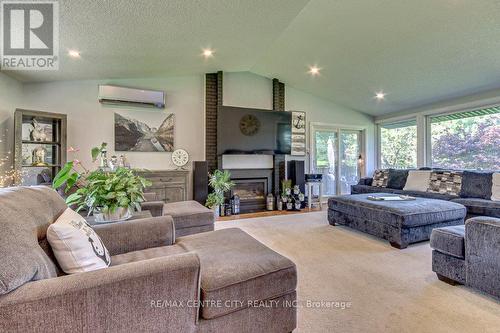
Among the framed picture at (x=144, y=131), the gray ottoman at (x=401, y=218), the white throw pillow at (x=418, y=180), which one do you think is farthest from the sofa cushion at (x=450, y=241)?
the framed picture at (x=144, y=131)

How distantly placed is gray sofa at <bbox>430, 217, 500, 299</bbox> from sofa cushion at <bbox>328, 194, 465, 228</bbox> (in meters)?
0.68

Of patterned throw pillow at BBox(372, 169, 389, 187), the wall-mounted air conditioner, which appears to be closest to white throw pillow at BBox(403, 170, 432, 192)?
patterned throw pillow at BBox(372, 169, 389, 187)

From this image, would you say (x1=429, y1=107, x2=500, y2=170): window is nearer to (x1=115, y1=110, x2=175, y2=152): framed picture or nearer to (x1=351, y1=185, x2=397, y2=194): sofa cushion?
(x1=351, y1=185, x2=397, y2=194): sofa cushion

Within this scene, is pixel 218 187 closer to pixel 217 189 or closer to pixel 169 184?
pixel 217 189

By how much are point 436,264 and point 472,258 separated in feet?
0.98

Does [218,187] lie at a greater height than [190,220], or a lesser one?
greater

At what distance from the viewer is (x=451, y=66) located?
3.65 meters

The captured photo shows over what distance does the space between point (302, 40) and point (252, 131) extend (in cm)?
189

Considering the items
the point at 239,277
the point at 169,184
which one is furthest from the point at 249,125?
the point at 239,277

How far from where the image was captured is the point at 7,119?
3152 mm

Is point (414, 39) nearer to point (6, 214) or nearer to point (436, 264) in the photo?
point (436, 264)

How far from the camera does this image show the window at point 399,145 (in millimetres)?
5449

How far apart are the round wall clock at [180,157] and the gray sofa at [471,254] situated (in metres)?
3.95

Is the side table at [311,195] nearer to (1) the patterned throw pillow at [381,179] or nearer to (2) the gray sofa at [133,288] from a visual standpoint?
(1) the patterned throw pillow at [381,179]
